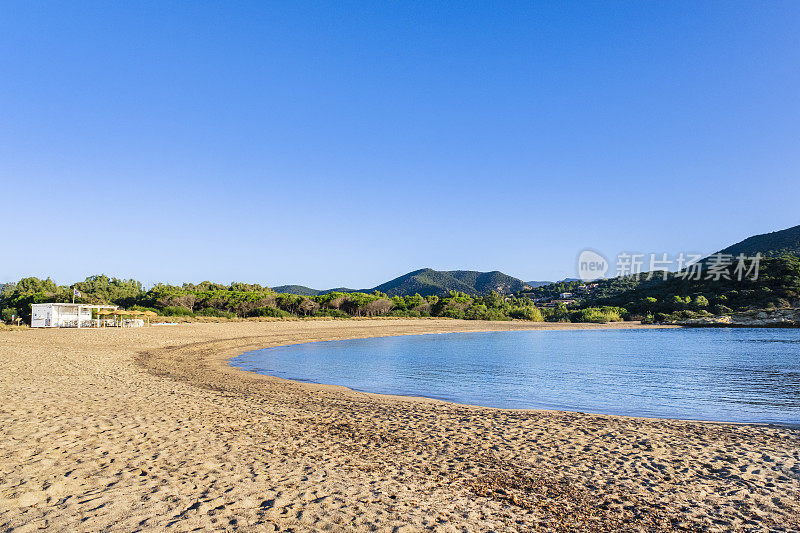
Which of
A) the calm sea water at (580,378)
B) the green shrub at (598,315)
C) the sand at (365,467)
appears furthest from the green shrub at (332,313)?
the sand at (365,467)

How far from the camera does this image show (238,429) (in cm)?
824

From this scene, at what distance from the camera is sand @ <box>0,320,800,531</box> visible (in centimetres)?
464

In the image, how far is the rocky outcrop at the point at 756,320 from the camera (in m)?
64.0

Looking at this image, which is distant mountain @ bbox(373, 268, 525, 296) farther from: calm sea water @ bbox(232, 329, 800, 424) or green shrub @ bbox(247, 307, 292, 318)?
calm sea water @ bbox(232, 329, 800, 424)

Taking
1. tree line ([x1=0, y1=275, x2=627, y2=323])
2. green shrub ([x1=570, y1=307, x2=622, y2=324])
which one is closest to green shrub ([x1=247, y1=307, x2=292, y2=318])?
tree line ([x1=0, y1=275, x2=627, y2=323])

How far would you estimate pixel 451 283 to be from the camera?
163875 mm

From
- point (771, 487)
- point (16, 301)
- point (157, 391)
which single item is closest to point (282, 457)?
point (771, 487)

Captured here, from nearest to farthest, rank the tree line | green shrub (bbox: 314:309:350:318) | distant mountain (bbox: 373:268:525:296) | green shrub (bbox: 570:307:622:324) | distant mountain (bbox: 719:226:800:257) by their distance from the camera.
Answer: the tree line → green shrub (bbox: 314:309:350:318) → green shrub (bbox: 570:307:622:324) → distant mountain (bbox: 719:226:800:257) → distant mountain (bbox: 373:268:525:296)

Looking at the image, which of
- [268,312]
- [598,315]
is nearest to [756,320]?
[598,315]

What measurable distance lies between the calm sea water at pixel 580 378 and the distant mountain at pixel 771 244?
73.0m

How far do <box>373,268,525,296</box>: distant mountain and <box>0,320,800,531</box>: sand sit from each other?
136 m

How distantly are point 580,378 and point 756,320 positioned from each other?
215ft

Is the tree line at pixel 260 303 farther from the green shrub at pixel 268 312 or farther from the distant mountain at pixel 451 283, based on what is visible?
the distant mountain at pixel 451 283

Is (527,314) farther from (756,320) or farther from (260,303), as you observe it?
(260,303)
